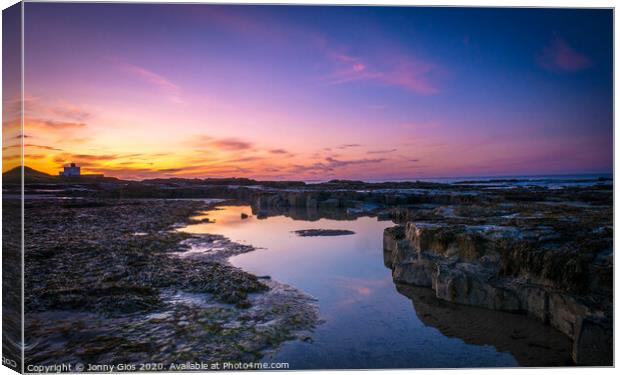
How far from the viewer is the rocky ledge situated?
457 cm

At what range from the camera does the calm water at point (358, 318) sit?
460cm

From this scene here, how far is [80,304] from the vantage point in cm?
593

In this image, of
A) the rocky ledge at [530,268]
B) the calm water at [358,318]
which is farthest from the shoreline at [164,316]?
the rocky ledge at [530,268]

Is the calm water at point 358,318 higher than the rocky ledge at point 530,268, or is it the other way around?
the rocky ledge at point 530,268

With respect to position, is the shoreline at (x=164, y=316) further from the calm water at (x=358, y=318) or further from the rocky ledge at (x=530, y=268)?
the rocky ledge at (x=530, y=268)

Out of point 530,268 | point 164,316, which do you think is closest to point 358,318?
point 530,268

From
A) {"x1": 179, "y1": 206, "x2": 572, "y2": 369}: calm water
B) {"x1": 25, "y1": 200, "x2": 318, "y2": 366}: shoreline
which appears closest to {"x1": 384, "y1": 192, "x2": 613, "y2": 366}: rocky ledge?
{"x1": 179, "y1": 206, "x2": 572, "y2": 369}: calm water

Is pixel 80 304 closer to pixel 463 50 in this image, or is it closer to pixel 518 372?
pixel 518 372

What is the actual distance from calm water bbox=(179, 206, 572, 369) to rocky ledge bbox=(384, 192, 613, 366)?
65 centimetres

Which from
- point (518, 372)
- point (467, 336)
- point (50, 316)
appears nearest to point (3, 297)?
point (50, 316)

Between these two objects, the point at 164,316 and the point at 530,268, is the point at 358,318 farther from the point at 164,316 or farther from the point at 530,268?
the point at 164,316

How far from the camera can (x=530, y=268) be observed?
5617 millimetres

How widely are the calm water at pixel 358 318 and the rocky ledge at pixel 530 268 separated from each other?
0.65 metres

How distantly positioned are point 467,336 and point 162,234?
409 inches
